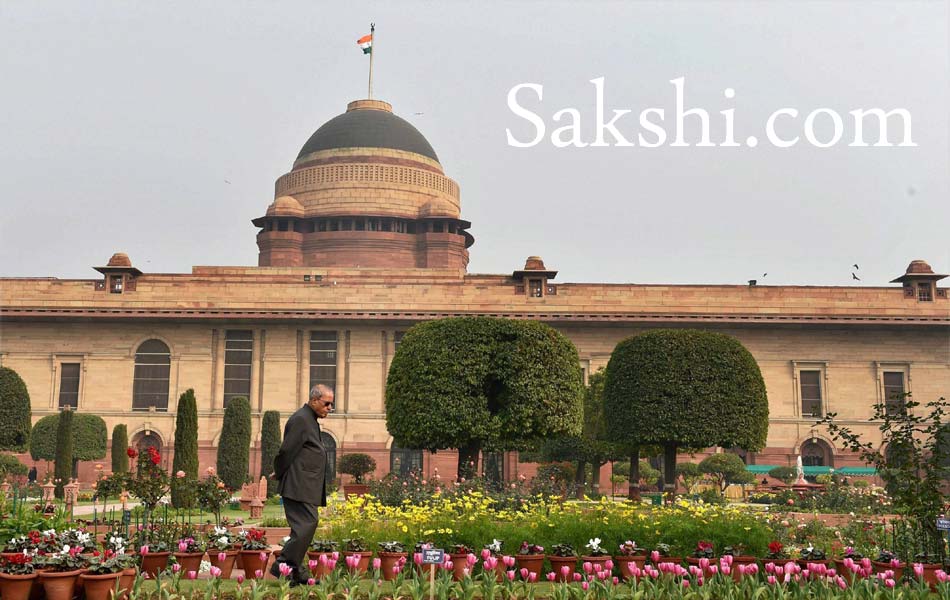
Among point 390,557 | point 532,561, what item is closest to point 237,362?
point 390,557

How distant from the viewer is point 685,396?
86.0ft

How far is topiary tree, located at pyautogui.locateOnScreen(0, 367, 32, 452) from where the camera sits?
1172 inches

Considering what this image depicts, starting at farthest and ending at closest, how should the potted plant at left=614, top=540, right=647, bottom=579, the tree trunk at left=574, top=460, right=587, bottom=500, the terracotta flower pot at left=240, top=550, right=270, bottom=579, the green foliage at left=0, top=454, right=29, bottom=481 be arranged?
the green foliage at left=0, top=454, right=29, bottom=481
the tree trunk at left=574, top=460, right=587, bottom=500
the potted plant at left=614, top=540, right=647, bottom=579
the terracotta flower pot at left=240, top=550, right=270, bottom=579

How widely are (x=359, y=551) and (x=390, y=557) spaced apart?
1.95 ft

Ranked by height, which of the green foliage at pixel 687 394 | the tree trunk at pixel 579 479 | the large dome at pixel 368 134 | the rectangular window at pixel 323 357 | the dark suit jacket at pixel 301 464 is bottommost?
the tree trunk at pixel 579 479

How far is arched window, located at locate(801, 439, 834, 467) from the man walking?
31.7 meters

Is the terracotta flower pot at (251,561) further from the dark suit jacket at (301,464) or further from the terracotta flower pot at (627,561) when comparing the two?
the terracotta flower pot at (627,561)

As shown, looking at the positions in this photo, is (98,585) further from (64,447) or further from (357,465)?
(357,465)

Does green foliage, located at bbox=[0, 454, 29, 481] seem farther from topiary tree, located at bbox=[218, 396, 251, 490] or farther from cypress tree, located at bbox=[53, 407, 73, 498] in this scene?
topiary tree, located at bbox=[218, 396, 251, 490]

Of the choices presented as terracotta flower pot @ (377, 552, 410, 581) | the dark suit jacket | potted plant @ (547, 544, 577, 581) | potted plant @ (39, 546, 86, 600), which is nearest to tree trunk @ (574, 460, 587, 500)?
potted plant @ (547, 544, 577, 581)

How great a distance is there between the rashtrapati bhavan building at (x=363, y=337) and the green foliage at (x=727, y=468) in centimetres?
309

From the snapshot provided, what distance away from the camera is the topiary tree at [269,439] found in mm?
31781

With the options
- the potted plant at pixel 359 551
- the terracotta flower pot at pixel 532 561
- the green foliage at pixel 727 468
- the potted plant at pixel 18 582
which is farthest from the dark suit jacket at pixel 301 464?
the green foliage at pixel 727 468

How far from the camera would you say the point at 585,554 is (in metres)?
10.9
